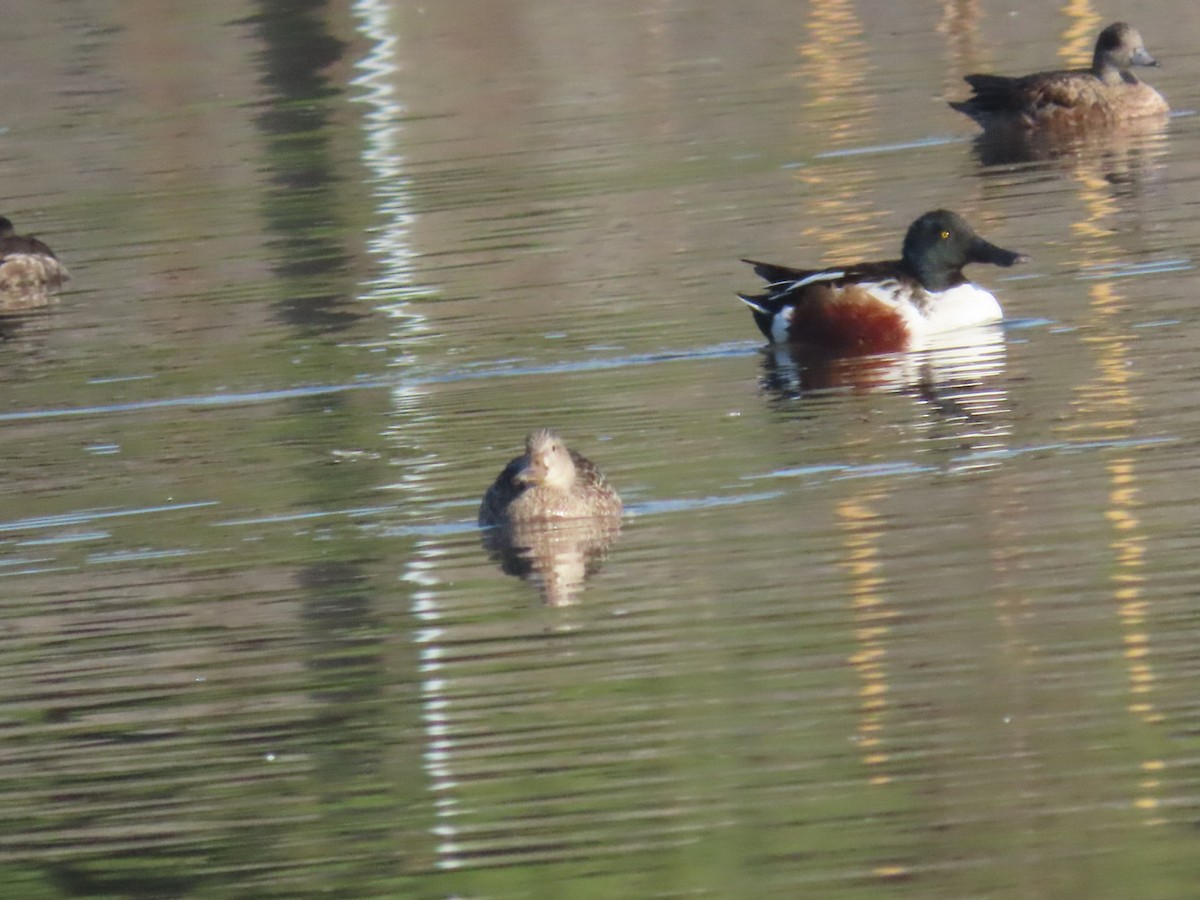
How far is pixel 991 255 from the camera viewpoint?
612 inches

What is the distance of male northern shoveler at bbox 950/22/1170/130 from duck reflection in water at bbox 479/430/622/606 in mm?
12916

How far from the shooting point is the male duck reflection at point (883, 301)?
15023 millimetres

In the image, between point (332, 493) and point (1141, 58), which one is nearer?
point (332, 493)

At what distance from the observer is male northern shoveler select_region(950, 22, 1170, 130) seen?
23094 millimetres

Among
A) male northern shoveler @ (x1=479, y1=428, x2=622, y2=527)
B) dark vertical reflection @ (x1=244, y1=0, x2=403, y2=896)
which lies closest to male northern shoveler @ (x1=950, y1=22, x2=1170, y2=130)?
dark vertical reflection @ (x1=244, y1=0, x2=403, y2=896)

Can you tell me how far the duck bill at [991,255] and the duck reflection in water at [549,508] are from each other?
4.85 metres

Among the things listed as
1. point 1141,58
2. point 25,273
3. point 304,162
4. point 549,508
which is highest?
point 549,508

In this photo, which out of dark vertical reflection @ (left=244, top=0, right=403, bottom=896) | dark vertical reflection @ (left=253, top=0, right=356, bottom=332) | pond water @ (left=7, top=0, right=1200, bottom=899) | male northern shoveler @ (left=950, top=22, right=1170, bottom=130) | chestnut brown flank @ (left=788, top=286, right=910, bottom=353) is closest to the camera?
pond water @ (left=7, top=0, right=1200, bottom=899)

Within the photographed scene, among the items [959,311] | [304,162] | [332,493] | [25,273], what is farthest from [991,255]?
[304,162]

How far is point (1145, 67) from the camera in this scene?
2461cm

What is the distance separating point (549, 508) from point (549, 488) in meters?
0.08

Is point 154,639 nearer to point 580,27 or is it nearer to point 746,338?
point 746,338

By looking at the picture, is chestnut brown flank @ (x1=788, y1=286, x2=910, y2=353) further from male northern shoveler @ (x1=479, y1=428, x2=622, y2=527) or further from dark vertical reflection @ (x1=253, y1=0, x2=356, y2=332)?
male northern shoveler @ (x1=479, y1=428, x2=622, y2=527)

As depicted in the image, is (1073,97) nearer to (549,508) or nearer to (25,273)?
(25,273)
